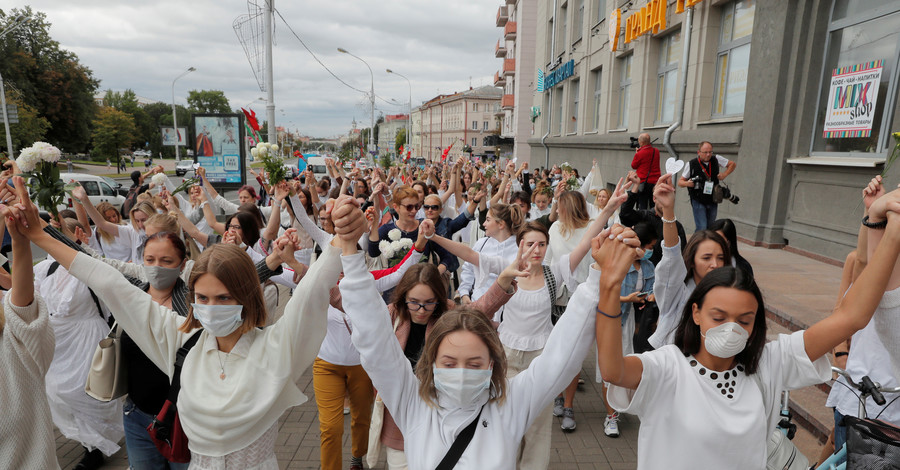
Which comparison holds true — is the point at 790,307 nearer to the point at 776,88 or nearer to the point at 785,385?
the point at 785,385

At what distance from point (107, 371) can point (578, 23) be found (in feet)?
75.2

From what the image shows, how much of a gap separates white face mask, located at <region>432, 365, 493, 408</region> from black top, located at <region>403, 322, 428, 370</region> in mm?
1015

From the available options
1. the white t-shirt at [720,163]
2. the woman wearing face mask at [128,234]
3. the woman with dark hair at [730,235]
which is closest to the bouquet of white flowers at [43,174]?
the woman wearing face mask at [128,234]

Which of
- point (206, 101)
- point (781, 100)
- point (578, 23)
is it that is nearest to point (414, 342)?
point (781, 100)

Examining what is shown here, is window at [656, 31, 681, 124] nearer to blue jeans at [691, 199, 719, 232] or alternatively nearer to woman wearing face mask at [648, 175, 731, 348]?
blue jeans at [691, 199, 719, 232]

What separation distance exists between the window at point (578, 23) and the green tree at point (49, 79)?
36.6 meters

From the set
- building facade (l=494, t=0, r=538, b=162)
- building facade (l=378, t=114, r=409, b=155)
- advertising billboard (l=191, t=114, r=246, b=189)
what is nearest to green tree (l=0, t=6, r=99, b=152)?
advertising billboard (l=191, t=114, r=246, b=189)

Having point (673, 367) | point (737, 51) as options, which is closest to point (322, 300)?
point (673, 367)

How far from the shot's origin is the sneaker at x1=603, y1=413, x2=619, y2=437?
13.7 ft

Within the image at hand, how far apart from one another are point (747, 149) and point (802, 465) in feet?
27.1

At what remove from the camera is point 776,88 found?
808 cm

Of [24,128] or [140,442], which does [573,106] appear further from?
[24,128]

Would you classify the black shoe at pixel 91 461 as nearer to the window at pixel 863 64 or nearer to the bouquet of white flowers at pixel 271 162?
the bouquet of white flowers at pixel 271 162

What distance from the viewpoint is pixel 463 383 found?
1.81 metres
